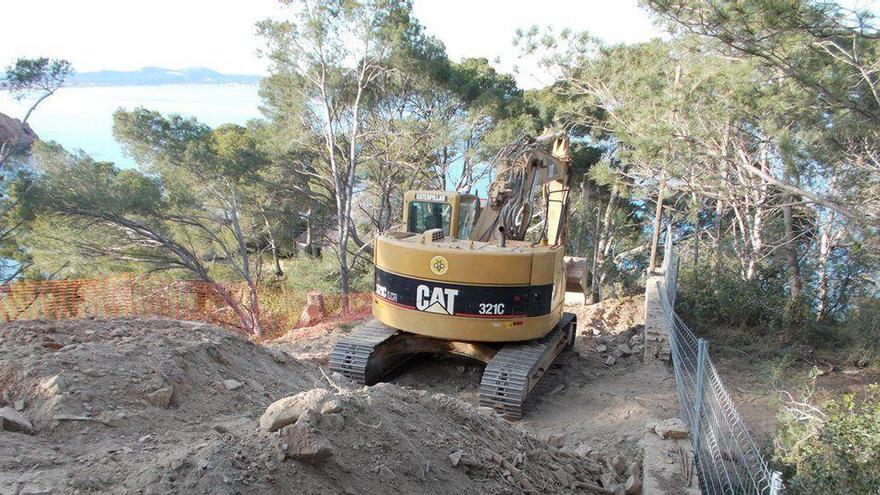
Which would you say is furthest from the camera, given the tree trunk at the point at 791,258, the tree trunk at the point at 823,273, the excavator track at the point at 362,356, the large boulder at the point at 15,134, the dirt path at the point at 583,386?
the large boulder at the point at 15,134

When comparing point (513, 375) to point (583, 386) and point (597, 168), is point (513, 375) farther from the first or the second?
point (597, 168)

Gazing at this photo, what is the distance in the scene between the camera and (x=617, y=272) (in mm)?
17453

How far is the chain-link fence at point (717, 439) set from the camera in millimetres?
3533

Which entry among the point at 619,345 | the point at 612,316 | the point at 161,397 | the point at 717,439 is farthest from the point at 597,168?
the point at 161,397

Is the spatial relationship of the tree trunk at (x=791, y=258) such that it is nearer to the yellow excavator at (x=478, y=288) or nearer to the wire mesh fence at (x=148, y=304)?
the yellow excavator at (x=478, y=288)

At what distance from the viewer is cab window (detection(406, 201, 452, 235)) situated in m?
7.49

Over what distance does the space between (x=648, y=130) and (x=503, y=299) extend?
4376 millimetres

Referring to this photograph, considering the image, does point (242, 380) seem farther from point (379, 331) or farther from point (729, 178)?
point (729, 178)

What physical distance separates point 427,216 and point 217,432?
182 inches

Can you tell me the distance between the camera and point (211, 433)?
132 inches

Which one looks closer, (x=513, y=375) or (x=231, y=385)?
(x=231, y=385)

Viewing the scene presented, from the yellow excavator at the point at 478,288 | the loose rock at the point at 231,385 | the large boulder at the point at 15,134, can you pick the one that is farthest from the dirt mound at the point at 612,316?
the large boulder at the point at 15,134

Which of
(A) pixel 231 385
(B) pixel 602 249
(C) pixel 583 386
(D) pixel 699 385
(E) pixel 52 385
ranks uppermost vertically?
(E) pixel 52 385

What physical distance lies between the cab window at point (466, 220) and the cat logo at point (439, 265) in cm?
112
